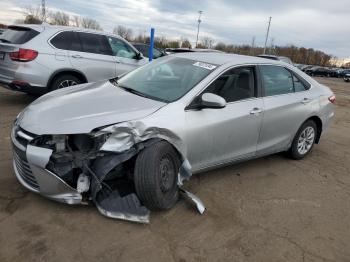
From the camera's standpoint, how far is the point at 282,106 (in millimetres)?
4996

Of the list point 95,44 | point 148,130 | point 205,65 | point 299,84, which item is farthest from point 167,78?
point 95,44

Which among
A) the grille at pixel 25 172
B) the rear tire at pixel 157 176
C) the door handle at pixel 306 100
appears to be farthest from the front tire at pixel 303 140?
the grille at pixel 25 172

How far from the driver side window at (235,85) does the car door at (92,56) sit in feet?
14.3

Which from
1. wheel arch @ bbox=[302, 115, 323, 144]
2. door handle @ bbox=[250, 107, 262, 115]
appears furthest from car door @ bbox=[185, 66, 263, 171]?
wheel arch @ bbox=[302, 115, 323, 144]

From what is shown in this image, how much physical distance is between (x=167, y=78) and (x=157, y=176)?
145 cm

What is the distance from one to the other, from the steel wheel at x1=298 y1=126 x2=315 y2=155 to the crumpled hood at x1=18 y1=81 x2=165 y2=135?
2.75m

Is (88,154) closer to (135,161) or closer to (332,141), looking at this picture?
(135,161)

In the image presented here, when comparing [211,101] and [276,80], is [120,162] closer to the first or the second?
[211,101]

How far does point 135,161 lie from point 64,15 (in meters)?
54.5

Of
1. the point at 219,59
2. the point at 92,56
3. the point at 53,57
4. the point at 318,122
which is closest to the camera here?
the point at 219,59

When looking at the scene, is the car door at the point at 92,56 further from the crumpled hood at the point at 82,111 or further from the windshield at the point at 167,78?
the crumpled hood at the point at 82,111

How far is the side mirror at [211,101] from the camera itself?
3928 millimetres

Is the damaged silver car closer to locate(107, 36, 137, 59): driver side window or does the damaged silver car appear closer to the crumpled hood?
the crumpled hood

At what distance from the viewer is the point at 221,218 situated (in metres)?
3.76
